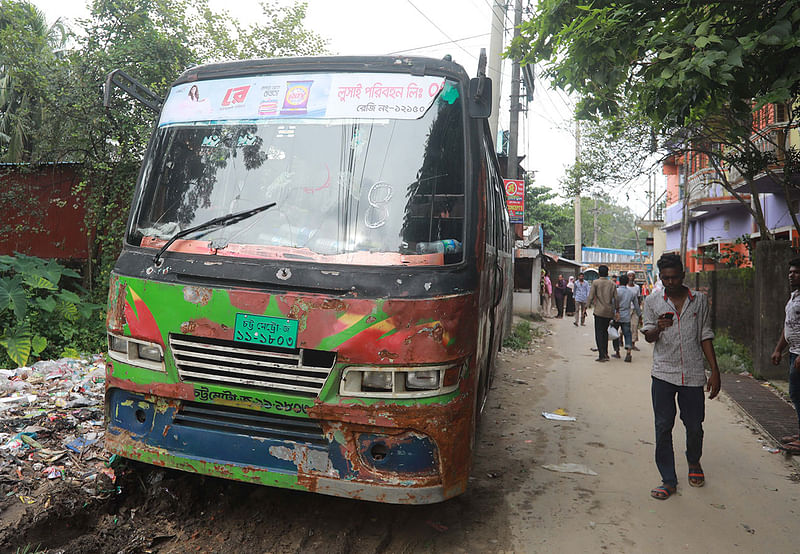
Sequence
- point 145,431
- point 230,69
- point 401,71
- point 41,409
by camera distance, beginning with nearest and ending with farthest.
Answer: point 145,431 < point 401,71 < point 230,69 < point 41,409

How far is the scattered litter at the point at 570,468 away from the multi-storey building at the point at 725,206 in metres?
7.70

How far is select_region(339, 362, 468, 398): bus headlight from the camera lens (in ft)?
9.87

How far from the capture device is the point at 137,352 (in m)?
3.30

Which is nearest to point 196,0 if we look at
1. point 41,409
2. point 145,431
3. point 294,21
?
point 294,21

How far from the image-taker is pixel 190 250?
131 inches

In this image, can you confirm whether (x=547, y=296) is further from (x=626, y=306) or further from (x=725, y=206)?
(x=626, y=306)

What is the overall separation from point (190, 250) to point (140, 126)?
7.83 meters

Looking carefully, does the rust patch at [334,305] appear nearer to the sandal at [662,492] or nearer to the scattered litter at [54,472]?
the scattered litter at [54,472]

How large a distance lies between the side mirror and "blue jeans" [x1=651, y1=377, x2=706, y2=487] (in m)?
2.51

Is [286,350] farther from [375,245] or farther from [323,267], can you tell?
[375,245]

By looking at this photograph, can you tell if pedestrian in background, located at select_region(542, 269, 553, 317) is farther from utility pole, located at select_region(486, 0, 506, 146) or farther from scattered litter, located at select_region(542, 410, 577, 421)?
scattered litter, located at select_region(542, 410, 577, 421)

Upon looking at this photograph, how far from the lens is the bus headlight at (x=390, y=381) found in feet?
9.87

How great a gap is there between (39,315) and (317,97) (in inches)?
283

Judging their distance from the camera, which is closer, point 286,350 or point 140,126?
point 286,350
